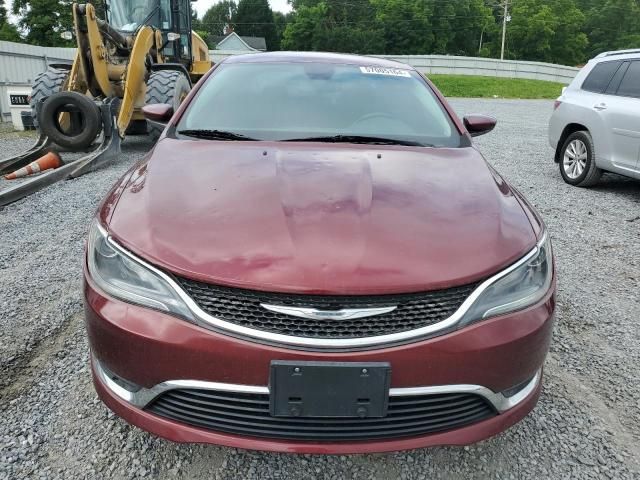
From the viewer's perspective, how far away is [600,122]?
19.7ft

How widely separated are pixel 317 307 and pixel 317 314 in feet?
0.07

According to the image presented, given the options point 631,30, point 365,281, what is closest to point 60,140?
point 365,281

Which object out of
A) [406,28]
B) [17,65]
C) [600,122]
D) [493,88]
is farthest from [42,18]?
[600,122]

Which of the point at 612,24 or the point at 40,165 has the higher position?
the point at 612,24

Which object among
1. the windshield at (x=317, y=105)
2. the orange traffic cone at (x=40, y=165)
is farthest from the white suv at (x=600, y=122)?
the orange traffic cone at (x=40, y=165)

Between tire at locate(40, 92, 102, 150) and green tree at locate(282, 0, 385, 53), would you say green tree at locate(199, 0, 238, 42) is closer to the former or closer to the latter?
green tree at locate(282, 0, 385, 53)

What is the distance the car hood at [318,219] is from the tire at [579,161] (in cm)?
466

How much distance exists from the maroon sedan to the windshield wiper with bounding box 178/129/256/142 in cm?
59

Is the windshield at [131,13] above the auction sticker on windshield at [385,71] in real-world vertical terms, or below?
above

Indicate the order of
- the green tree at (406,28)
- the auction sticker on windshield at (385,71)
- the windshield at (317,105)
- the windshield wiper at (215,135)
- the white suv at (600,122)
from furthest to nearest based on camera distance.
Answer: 1. the green tree at (406,28)
2. the white suv at (600,122)
3. the auction sticker on windshield at (385,71)
4. the windshield at (317,105)
5. the windshield wiper at (215,135)

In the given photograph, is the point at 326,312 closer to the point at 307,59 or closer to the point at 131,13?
the point at 307,59

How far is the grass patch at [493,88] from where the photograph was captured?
85.5ft

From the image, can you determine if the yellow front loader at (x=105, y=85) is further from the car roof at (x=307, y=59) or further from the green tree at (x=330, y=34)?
the green tree at (x=330, y=34)

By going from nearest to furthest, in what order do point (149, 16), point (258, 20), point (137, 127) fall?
1. point (137, 127)
2. point (149, 16)
3. point (258, 20)
